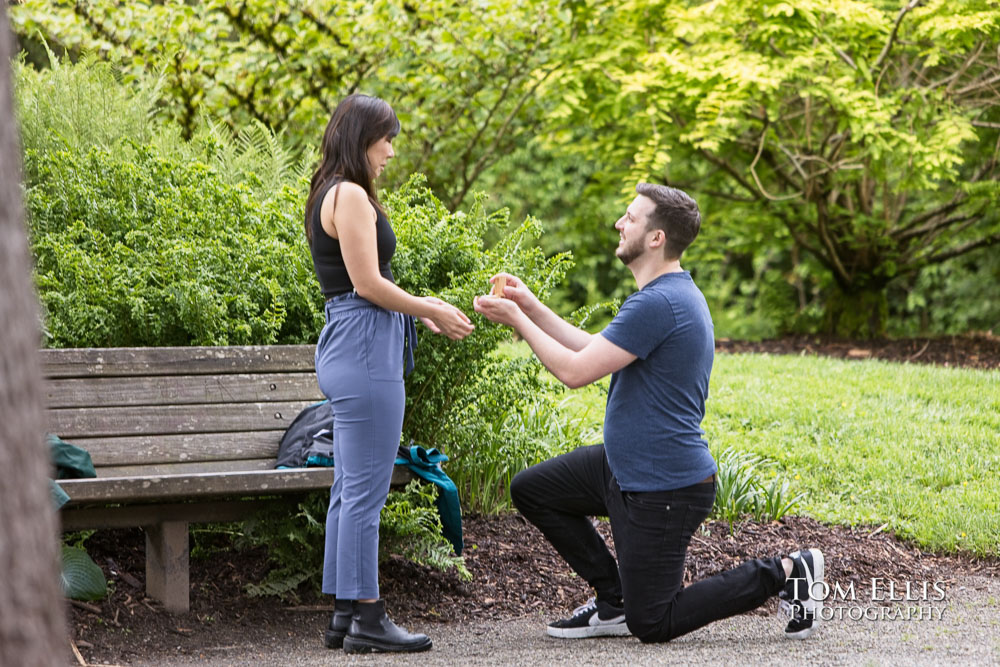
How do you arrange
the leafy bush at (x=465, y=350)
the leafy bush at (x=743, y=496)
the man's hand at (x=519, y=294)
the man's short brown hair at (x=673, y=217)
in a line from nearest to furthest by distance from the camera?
the man's short brown hair at (x=673, y=217) → the man's hand at (x=519, y=294) → the leafy bush at (x=465, y=350) → the leafy bush at (x=743, y=496)

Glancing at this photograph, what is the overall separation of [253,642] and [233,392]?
109 cm

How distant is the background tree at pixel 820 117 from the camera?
911 centimetres

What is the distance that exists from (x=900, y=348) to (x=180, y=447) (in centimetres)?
880

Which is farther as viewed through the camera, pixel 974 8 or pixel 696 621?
pixel 974 8

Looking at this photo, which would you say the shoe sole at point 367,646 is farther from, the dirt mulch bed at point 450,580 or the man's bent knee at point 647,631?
the man's bent knee at point 647,631

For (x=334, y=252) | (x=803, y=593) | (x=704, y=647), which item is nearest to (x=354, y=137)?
(x=334, y=252)

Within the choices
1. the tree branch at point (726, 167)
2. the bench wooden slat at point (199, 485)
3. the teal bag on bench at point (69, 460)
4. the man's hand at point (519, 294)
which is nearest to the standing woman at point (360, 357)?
the bench wooden slat at point (199, 485)

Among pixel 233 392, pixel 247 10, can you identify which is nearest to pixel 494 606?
pixel 233 392

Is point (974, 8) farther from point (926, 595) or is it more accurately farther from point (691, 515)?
point (691, 515)

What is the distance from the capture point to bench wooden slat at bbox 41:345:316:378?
4246 mm

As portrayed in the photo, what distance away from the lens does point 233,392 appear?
4.48 metres

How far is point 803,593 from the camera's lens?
3850mm

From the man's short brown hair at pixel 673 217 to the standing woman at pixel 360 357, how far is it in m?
0.80

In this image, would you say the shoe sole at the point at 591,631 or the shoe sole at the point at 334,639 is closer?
the shoe sole at the point at 334,639
